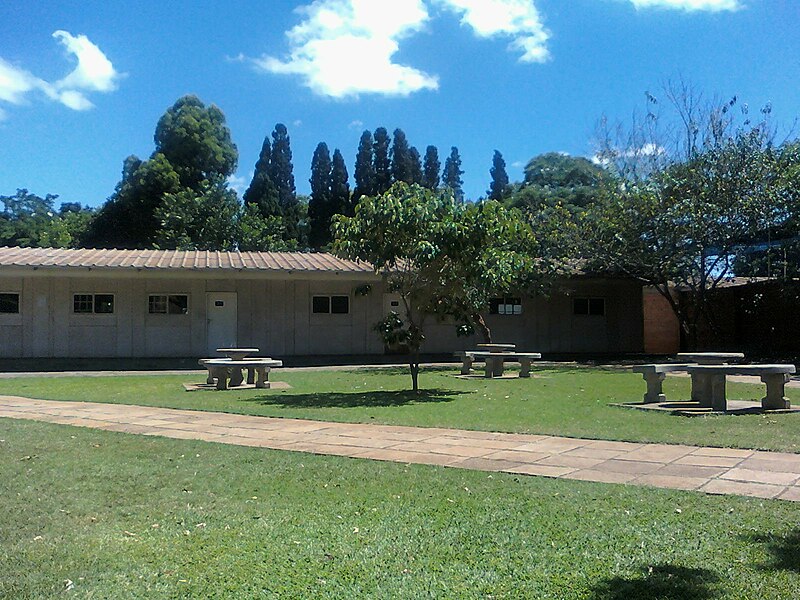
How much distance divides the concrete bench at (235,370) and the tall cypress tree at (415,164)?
34084mm

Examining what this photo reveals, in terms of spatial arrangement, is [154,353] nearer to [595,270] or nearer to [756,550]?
[595,270]

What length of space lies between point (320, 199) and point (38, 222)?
18.7 metres

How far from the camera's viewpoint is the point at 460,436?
8.02 m

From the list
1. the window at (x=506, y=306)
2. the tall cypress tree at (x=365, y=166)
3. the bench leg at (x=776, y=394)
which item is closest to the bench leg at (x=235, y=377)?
the bench leg at (x=776, y=394)

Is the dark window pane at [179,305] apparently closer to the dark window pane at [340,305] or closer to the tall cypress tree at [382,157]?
the dark window pane at [340,305]

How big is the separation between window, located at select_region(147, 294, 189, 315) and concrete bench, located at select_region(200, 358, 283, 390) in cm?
675

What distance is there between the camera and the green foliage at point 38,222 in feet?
132

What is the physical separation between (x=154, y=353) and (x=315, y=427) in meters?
13.2

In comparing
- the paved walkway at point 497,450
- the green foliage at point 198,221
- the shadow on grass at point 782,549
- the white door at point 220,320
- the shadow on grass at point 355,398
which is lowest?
the shadow on grass at point 782,549

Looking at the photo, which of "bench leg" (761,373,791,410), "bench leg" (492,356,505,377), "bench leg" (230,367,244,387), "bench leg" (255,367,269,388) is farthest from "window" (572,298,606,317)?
"bench leg" (761,373,791,410)

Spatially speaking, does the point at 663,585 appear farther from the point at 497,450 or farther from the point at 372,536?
the point at 497,450

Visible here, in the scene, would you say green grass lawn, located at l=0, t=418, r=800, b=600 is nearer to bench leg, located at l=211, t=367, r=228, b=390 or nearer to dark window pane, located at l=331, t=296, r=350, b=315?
bench leg, located at l=211, t=367, r=228, b=390

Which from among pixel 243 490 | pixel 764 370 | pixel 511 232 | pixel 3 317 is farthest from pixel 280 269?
pixel 243 490

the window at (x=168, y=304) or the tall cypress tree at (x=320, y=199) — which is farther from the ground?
the tall cypress tree at (x=320, y=199)
